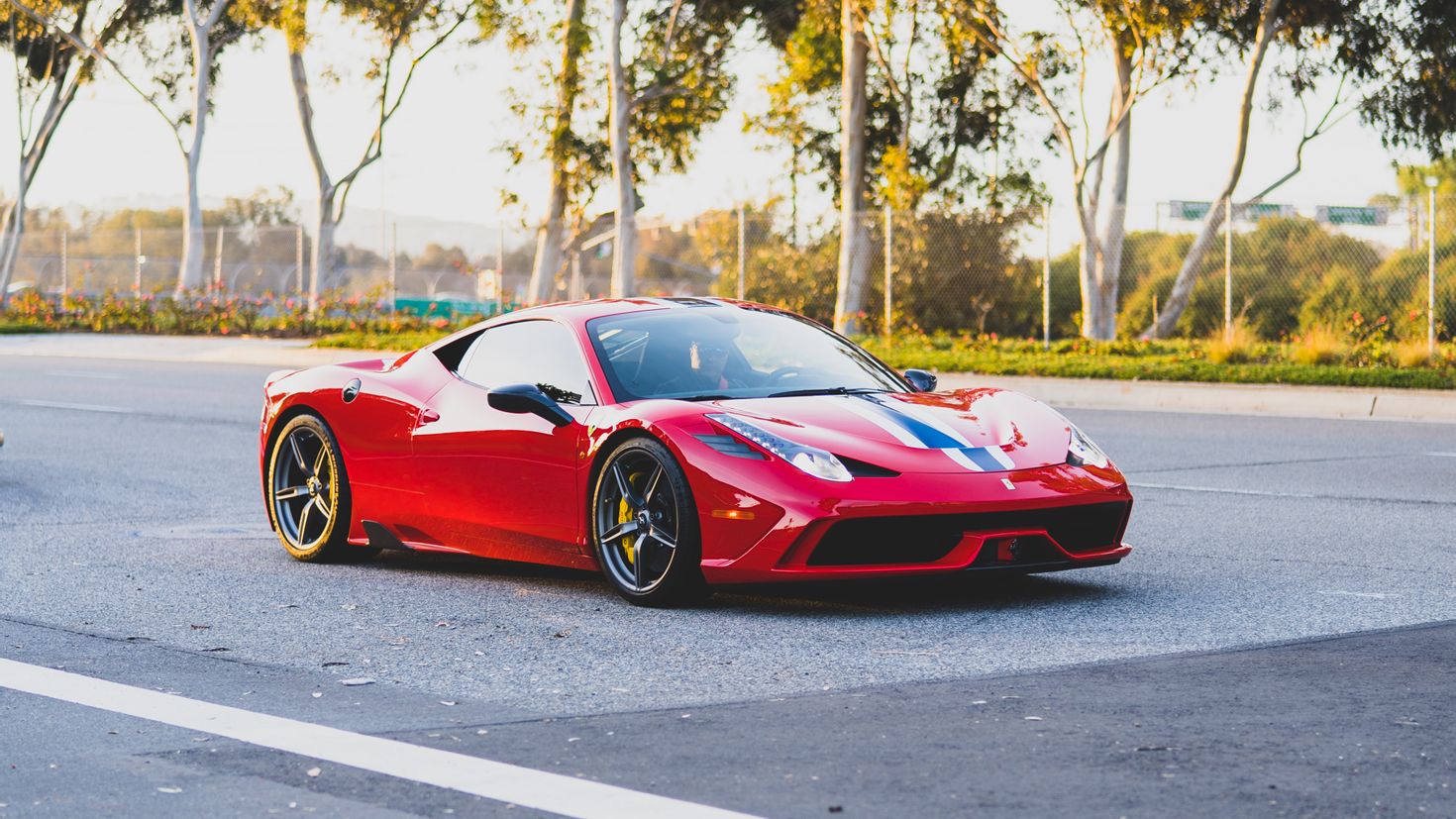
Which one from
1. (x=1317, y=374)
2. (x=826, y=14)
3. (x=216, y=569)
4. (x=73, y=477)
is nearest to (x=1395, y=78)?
(x=826, y=14)

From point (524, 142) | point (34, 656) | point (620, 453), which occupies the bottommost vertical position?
point (34, 656)

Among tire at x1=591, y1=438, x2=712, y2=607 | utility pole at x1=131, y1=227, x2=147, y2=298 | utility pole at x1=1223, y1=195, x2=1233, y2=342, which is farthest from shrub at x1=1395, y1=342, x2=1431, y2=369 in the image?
utility pole at x1=131, y1=227, x2=147, y2=298

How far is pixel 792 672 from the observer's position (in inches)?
231

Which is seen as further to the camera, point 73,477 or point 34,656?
point 73,477

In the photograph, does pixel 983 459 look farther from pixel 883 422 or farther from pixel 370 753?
pixel 370 753

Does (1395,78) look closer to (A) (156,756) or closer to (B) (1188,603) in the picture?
(B) (1188,603)

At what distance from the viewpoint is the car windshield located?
7578 millimetres

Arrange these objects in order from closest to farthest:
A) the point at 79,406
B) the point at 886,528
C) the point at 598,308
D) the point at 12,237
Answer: the point at 886,528 → the point at 598,308 → the point at 79,406 → the point at 12,237

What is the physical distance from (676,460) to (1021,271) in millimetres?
26058

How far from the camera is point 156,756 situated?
4797 mm

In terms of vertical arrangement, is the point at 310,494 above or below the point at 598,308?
below

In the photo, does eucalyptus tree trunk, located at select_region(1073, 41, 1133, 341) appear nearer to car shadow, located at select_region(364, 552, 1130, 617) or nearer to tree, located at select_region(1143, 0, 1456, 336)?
tree, located at select_region(1143, 0, 1456, 336)

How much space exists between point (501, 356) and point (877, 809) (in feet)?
14.3

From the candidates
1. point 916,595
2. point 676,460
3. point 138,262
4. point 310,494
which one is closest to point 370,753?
point 676,460
